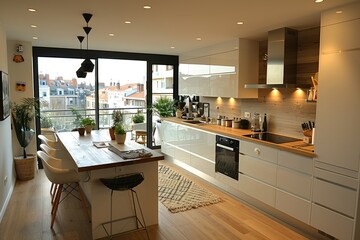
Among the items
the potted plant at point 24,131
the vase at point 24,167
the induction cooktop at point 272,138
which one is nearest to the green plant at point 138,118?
the potted plant at point 24,131

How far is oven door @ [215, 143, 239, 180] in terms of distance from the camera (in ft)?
13.2

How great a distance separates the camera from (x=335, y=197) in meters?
2.73

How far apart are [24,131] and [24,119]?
0.71ft

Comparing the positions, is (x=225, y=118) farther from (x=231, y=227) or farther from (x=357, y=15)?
(x=357, y=15)

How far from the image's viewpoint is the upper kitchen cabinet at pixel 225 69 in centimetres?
439

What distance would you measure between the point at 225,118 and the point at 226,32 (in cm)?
178

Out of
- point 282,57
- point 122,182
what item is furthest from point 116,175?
point 282,57

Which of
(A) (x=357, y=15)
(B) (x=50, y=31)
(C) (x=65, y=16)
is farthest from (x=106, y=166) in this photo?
(A) (x=357, y=15)

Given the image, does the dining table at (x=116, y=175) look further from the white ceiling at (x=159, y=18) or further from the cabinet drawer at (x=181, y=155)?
the cabinet drawer at (x=181, y=155)

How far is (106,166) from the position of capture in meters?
2.78

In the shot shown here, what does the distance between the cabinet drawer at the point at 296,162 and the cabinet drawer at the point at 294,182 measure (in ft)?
0.18

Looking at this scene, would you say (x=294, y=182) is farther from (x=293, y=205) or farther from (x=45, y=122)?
(x=45, y=122)

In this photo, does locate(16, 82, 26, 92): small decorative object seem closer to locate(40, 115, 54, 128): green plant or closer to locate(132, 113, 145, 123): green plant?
locate(40, 115, 54, 128): green plant

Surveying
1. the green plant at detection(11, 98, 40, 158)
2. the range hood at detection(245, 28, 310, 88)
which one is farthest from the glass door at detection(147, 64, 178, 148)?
the range hood at detection(245, 28, 310, 88)
